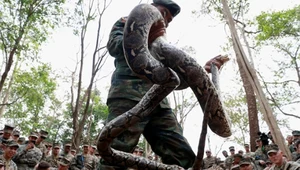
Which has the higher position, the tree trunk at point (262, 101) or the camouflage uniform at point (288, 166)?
the tree trunk at point (262, 101)

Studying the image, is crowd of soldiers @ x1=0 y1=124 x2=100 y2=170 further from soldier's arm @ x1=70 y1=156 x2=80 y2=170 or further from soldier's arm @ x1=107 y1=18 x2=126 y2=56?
soldier's arm @ x1=107 y1=18 x2=126 y2=56

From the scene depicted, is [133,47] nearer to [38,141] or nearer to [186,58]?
[186,58]

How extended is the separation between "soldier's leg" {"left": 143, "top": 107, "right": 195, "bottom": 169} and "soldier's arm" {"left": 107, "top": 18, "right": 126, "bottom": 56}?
0.67m

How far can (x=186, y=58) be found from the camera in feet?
7.00

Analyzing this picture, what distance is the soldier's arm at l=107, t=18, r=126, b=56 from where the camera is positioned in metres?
2.90

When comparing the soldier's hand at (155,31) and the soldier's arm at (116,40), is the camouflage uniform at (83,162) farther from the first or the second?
the soldier's hand at (155,31)

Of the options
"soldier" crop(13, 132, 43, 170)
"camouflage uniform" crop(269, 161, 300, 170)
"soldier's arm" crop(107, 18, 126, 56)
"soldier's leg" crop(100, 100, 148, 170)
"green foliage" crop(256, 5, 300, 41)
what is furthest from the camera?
"green foliage" crop(256, 5, 300, 41)

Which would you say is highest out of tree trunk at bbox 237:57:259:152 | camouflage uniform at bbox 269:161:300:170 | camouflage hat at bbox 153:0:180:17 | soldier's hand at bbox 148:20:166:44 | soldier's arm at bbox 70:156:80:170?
tree trunk at bbox 237:57:259:152

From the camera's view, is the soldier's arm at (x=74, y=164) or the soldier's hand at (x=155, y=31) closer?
the soldier's hand at (x=155, y=31)

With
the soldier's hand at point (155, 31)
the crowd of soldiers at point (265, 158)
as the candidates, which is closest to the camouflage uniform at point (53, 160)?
the crowd of soldiers at point (265, 158)

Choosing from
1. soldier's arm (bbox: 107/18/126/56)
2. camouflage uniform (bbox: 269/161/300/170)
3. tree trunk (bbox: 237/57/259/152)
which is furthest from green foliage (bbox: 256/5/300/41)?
soldier's arm (bbox: 107/18/126/56)

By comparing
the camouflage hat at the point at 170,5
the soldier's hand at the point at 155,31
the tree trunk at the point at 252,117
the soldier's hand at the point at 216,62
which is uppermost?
the tree trunk at the point at 252,117

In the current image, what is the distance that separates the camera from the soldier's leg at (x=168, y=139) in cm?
265

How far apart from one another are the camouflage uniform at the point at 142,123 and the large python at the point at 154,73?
33cm
